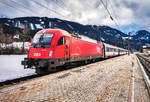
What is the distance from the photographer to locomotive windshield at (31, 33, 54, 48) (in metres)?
7.80

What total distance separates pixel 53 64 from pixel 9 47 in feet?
115

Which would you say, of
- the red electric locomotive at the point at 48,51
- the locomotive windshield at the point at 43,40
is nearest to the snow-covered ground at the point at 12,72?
the red electric locomotive at the point at 48,51

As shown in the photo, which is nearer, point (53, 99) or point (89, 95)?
point (53, 99)

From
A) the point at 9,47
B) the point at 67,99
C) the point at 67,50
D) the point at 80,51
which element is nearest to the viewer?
the point at 67,99

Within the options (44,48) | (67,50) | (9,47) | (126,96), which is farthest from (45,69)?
(9,47)

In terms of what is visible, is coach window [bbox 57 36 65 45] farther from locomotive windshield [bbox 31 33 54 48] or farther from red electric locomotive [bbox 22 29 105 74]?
locomotive windshield [bbox 31 33 54 48]

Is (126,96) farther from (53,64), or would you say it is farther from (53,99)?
(53,64)

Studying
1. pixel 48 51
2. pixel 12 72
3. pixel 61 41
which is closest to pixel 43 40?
pixel 48 51

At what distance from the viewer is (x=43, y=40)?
8.05m

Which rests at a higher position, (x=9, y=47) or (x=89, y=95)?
(x=9, y=47)

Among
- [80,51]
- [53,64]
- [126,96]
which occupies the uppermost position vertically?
[80,51]

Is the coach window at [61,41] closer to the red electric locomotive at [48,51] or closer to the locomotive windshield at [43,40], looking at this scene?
the red electric locomotive at [48,51]

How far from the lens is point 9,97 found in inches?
142

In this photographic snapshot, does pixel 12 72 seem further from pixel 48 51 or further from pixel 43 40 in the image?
pixel 48 51
